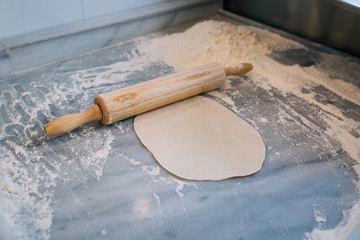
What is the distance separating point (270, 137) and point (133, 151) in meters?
0.60

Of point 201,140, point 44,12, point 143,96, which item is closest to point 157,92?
point 143,96

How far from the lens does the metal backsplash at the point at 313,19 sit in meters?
1.88

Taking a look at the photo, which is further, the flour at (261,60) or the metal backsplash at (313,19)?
the metal backsplash at (313,19)

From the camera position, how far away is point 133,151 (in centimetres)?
126

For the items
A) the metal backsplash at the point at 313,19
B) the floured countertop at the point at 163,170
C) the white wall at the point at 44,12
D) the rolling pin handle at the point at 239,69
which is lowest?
the floured countertop at the point at 163,170

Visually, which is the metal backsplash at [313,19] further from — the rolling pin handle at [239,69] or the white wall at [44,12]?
the white wall at [44,12]

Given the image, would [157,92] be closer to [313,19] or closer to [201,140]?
[201,140]

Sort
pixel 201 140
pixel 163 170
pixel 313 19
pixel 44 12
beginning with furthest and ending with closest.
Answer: pixel 313 19 < pixel 44 12 < pixel 201 140 < pixel 163 170

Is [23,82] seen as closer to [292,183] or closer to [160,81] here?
[160,81]

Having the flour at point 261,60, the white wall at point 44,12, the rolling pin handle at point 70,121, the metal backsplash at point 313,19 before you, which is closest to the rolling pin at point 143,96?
the rolling pin handle at point 70,121

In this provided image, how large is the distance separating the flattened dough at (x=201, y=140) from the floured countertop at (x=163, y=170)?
0.04 meters

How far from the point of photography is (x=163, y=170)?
1182mm

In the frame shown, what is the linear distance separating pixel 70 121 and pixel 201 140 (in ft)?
1.76

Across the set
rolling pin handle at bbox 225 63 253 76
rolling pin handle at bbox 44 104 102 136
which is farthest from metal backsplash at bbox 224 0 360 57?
rolling pin handle at bbox 44 104 102 136
